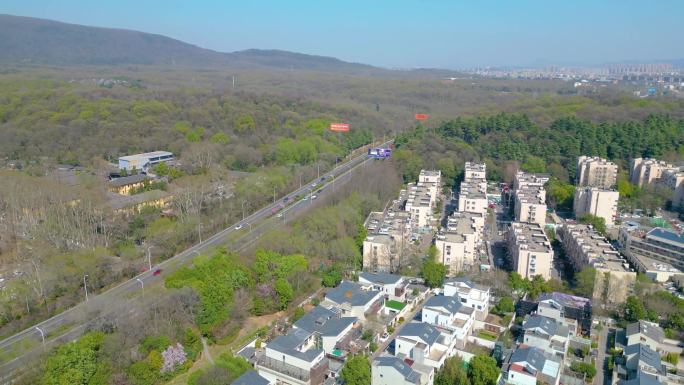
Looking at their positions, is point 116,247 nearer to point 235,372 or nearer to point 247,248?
point 247,248

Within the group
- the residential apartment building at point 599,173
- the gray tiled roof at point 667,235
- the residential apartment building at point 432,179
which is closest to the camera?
the gray tiled roof at point 667,235

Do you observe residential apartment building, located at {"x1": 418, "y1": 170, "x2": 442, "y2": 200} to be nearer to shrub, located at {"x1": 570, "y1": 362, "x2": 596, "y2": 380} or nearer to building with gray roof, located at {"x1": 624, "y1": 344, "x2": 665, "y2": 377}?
building with gray roof, located at {"x1": 624, "y1": 344, "x2": 665, "y2": 377}

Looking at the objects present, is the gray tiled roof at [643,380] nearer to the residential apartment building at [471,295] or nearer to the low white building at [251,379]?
the residential apartment building at [471,295]

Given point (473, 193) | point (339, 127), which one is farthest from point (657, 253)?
point (339, 127)

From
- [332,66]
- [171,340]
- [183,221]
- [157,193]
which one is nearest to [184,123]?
[157,193]

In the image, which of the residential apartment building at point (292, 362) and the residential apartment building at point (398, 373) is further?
the residential apartment building at point (292, 362)

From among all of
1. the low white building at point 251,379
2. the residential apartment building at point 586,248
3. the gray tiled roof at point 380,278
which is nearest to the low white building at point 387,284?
the gray tiled roof at point 380,278

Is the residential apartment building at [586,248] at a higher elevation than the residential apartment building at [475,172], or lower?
lower

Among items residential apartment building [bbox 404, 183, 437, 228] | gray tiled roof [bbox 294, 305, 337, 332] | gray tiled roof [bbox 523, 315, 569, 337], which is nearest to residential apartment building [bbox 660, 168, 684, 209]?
residential apartment building [bbox 404, 183, 437, 228]
